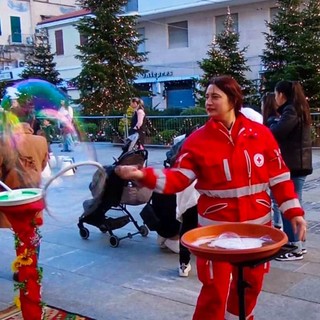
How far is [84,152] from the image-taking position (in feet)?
12.9

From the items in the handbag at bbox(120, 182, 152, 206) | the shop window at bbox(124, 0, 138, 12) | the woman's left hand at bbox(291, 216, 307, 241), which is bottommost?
the handbag at bbox(120, 182, 152, 206)

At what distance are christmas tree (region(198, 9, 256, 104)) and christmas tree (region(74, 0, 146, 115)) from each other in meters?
3.61

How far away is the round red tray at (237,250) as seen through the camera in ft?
8.75

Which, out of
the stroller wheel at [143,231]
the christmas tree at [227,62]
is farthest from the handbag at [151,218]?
the christmas tree at [227,62]

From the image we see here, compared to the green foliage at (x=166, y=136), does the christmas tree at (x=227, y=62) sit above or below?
above

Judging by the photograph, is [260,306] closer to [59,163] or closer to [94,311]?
[94,311]


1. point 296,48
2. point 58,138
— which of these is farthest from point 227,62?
point 58,138

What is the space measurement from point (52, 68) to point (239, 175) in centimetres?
2853

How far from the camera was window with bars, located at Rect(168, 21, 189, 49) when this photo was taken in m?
29.7

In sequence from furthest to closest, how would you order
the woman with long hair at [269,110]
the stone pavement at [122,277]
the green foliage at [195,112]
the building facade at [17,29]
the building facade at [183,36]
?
the building facade at [17,29]
the building facade at [183,36]
the green foliage at [195,112]
the woman with long hair at [269,110]
the stone pavement at [122,277]

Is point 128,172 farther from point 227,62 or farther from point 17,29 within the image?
point 17,29

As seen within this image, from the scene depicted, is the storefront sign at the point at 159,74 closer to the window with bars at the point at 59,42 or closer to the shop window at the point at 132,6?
the shop window at the point at 132,6

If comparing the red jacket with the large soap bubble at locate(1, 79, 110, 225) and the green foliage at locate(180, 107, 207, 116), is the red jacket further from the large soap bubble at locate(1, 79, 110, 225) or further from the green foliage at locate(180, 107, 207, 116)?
the green foliage at locate(180, 107, 207, 116)

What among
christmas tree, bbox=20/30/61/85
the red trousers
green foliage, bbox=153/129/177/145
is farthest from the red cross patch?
christmas tree, bbox=20/30/61/85
